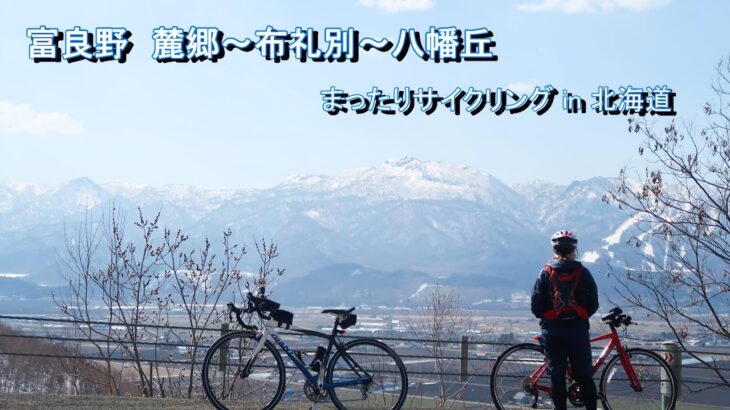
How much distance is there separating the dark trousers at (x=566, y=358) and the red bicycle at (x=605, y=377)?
488 mm

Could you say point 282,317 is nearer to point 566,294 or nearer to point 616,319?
point 566,294

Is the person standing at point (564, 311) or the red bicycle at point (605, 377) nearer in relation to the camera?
the person standing at point (564, 311)

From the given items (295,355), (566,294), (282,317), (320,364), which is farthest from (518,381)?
(282,317)

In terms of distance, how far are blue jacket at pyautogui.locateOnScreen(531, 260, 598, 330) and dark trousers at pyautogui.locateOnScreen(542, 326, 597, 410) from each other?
6 cm

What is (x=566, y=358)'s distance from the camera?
879cm

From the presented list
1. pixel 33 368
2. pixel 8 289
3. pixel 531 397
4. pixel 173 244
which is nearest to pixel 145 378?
pixel 173 244

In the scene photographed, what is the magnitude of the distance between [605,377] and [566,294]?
1583 mm

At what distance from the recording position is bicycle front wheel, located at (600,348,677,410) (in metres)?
9.71

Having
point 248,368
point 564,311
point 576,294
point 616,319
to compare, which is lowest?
point 248,368

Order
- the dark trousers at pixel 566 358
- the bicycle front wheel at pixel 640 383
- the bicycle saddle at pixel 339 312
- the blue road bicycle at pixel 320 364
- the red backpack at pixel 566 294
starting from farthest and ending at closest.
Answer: the bicycle front wheel at pixel 640 383 < the blue road bicycle at pixel 320 364 < the bicycle saddle at pixel 339 312 < the dark trousers at pixel 566 358 < the red backpack at pixel 566 294

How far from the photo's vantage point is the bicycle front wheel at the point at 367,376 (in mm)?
9547

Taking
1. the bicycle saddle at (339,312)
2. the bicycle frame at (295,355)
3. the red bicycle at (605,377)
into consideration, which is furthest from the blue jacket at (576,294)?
the bicycle frame at (295,355)

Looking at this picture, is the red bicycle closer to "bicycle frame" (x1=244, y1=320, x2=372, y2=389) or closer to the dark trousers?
the dark trousers

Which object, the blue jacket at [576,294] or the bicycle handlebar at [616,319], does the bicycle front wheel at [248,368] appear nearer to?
the blue jacket at [576,294]
